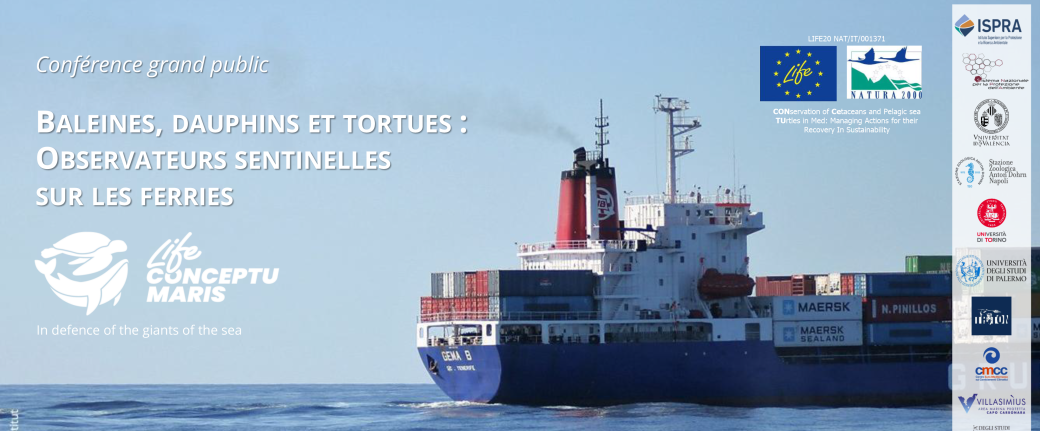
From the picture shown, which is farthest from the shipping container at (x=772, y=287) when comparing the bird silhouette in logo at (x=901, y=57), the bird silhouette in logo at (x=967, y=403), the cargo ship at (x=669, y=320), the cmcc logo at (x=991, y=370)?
the bird silhouette in logo at (x=901, y=57)

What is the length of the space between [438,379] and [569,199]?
966 cm

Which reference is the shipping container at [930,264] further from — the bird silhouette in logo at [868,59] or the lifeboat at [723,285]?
the bird silhouette in logo at [868,59]

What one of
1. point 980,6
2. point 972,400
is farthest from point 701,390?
point 980,6

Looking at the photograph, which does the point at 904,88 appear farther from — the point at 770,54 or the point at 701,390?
the point at 701,390

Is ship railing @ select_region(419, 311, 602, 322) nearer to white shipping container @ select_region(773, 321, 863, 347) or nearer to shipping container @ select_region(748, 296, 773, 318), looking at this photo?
shipping container @ select_region(748, 296, 773, 318)

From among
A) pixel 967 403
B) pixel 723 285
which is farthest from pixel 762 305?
pixel 967 403

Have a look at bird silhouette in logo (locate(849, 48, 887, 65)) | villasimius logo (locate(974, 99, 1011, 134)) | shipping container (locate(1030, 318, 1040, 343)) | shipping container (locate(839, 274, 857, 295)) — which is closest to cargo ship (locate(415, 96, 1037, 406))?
shipping container (locate(839, 274, 857, 295))

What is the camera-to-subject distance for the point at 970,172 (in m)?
48.4

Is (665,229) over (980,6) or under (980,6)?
under

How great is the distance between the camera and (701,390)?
216ft

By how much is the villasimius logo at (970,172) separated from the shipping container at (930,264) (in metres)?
25.3

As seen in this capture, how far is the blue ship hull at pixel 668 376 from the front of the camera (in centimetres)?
6325

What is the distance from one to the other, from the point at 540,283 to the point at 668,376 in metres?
6.51

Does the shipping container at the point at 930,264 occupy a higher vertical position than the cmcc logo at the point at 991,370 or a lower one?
higher
